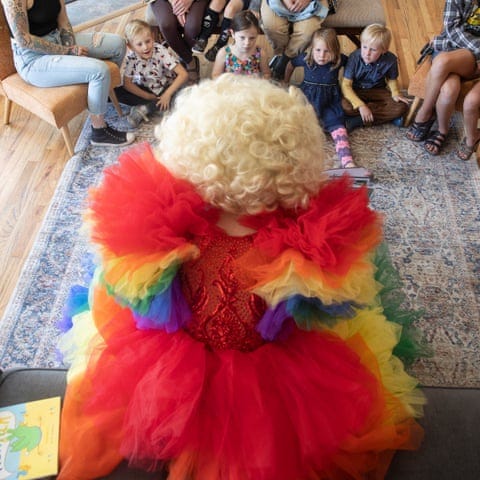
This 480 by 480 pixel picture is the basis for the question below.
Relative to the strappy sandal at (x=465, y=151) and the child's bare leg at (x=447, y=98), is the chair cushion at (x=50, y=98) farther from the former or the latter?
the strappy sandal at (x=465, y=151)

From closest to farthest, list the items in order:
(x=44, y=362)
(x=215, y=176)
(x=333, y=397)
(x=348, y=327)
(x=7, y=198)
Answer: (x=215, y=176) → (x=333, y=397) → (x=348, y=327) → (x=44, y=362) → (x=7, y=198)

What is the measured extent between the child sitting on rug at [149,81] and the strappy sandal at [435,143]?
1319 millimetres

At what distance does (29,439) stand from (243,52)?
2.05 meters

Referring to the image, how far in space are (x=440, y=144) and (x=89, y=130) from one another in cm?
180

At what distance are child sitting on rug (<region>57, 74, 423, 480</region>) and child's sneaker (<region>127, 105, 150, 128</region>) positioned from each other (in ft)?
4.96

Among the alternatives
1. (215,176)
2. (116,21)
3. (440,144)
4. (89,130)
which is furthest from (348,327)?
(116,21)

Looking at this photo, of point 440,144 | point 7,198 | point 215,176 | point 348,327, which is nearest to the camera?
point 215,176

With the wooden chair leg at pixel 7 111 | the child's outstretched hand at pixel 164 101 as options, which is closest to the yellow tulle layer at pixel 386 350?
the child's outstretched hand at pixel 164 101

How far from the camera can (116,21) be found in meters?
3.15

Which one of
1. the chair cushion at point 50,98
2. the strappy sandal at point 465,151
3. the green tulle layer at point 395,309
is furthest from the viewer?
the strappy sandal at point 465,151

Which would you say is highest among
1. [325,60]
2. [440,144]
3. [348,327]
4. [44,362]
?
[325,60]

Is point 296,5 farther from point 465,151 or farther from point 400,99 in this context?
Answer: point 465,151

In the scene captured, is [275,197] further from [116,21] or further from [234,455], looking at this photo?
[116,21]

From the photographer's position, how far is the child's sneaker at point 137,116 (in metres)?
2.40
